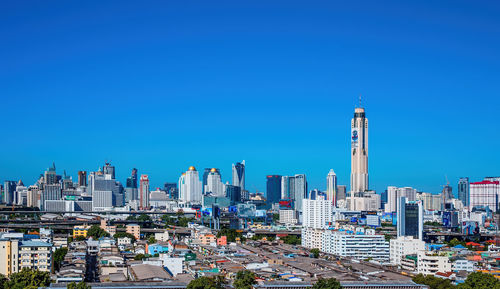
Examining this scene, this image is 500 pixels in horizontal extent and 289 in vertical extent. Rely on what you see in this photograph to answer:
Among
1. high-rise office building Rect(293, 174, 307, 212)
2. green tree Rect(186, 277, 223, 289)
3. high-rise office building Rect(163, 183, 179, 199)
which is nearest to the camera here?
green tree Rect(186, 277, 223, 289)

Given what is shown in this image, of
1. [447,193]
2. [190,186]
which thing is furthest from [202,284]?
[190,186]

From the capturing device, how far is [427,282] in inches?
719

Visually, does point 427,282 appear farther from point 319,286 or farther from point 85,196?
point 85,196

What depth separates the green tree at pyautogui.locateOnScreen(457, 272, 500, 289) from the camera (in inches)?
660

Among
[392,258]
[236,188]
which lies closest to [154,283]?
[392,258]

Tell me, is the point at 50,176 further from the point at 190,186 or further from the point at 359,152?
the point at 359,152

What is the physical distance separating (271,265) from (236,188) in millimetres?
58243

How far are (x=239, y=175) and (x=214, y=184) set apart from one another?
3.99 meters

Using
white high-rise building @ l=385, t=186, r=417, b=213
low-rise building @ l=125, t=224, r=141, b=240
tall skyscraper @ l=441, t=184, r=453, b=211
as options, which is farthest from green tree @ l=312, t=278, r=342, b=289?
tall skyscraper @ l=441, t=184, r=453, b=211

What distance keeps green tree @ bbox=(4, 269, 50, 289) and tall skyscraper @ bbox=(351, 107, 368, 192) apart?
177 ft

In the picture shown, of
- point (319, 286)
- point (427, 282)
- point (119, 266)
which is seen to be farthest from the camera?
point (119, 266)

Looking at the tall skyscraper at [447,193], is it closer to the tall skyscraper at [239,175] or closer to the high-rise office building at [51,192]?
the tall skyscraper at [239,175]

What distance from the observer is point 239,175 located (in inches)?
3565

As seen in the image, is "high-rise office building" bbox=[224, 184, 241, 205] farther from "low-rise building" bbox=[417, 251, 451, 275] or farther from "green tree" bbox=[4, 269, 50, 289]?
"green tree" bbox=[4, 269, 50, 289]
